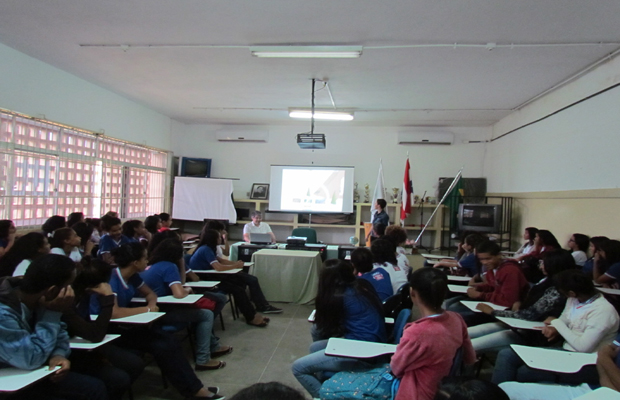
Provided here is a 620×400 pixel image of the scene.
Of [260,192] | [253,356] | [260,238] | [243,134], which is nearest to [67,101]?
[260,238]

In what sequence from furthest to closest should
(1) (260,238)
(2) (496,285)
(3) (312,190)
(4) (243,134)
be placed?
(4) (243,134), (3) (312,190), (1) (260,238), (2) (496,285)

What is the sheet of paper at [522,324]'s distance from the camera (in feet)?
8.14

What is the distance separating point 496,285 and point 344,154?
6.13m

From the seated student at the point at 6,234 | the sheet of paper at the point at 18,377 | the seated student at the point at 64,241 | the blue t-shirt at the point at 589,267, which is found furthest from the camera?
the blue t-shirt at the point at 589,267

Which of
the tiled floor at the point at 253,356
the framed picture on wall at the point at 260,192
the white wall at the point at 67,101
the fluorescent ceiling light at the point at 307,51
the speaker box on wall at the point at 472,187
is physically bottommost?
the tiled floor at the point at 253,356

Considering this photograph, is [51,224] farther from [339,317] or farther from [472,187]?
[472,187]

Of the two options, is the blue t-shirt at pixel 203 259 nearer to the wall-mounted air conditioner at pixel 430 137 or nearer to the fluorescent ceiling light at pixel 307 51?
the fluorescent ceiling light at pixel 307 51

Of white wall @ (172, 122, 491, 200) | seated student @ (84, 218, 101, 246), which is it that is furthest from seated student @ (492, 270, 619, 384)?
white wall @ (172, 122, 491, 200)

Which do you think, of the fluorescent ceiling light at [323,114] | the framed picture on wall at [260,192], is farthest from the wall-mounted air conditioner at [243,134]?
the fluorescent ceiling light at [323,114]

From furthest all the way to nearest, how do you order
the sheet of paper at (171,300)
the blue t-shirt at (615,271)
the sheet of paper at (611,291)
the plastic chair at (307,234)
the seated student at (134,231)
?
1. the plastic chair at (307,234)
2. the seated student at (134,231)
3. the blue t-shirt at (615,271)
4. the sheet of paper at (611,291)
5. the sheet of paper at (171,300)

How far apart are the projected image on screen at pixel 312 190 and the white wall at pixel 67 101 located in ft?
10.1

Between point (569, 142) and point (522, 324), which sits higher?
point (569, 142)

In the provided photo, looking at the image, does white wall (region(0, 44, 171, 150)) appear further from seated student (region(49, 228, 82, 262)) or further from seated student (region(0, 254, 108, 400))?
seated student (region(0, 254, 108, 400))

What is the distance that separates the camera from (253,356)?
3.42 m
